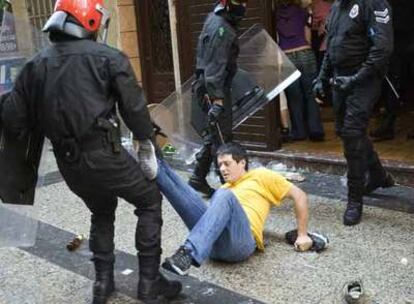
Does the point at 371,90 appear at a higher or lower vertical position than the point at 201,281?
higher

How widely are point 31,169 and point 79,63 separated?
758 mm

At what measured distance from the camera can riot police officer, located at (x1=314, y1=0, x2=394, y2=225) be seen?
4316 millimetres

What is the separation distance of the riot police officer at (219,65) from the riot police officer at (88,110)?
1644 millimetres

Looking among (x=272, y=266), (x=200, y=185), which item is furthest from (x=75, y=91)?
(x=200, y=185)

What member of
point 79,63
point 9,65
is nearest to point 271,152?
point 9,65

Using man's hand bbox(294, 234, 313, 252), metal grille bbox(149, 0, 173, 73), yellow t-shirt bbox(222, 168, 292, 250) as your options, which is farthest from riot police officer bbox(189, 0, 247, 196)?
metal grille bbox(149, 0, 173, 73)

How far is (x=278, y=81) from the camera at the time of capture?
5.86 metres

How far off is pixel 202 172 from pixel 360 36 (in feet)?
6.16

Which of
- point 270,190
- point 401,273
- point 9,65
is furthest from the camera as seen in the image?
point 9,65

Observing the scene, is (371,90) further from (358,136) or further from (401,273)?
(401,273)

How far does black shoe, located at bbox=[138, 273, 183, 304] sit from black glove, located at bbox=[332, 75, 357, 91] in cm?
189

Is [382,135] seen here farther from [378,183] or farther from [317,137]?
[378,183]

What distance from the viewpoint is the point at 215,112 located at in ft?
16.6

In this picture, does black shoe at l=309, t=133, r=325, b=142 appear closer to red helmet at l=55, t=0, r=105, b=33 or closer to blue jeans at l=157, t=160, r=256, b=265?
blue jeans at l=157, t=160, r=256, b=265
